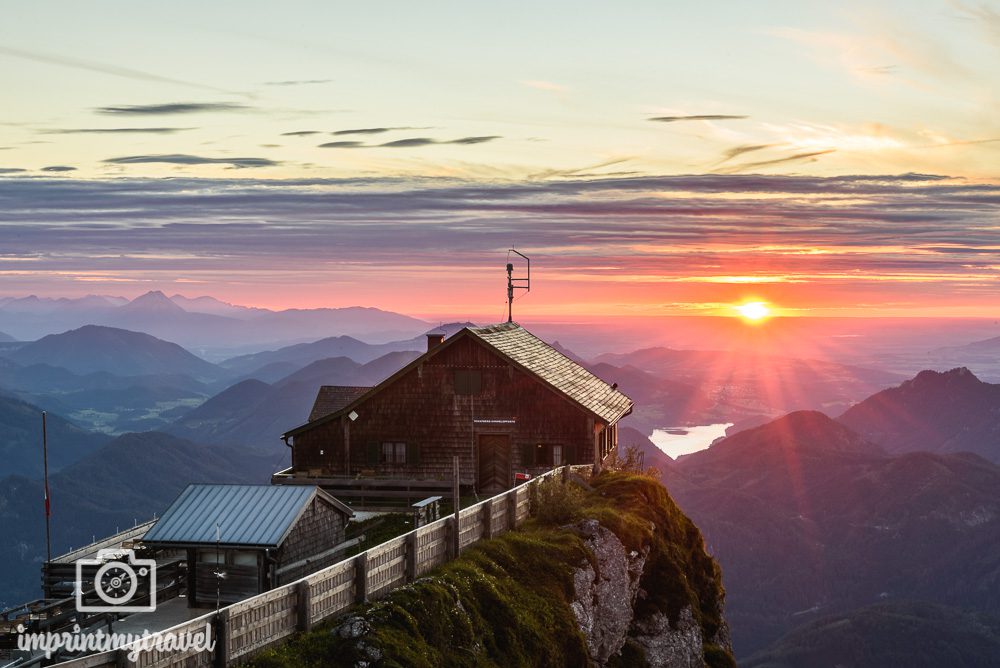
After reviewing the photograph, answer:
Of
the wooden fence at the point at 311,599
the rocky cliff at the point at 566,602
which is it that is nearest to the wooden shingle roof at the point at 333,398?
the rocky cliff at the point at 566,602

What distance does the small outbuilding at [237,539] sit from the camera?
25578 millimetres

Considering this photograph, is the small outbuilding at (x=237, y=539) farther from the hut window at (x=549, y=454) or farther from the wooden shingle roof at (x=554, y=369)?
the wooden shingle roof at (x=554, y=369)

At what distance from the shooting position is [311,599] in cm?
2069

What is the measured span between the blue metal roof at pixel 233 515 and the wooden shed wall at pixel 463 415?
16917 mm

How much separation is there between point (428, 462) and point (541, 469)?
4.76m

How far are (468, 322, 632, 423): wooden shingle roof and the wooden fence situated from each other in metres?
15.7

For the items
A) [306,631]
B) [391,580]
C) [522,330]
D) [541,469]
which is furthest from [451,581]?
[522,330]

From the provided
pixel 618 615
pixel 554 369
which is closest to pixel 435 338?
pixel 554 369

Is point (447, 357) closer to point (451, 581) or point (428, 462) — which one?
point (428, 462)

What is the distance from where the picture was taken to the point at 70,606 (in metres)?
25.4

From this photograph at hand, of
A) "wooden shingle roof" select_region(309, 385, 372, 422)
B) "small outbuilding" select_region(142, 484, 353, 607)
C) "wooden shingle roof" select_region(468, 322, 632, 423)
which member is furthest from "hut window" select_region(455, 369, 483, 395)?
"small outbuilding" select_region(142, 484, 353, 607)

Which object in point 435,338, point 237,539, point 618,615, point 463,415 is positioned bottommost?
point 618,615

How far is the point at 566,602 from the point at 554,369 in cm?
2034

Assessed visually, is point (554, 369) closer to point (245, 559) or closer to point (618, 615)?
point (618, 615)
